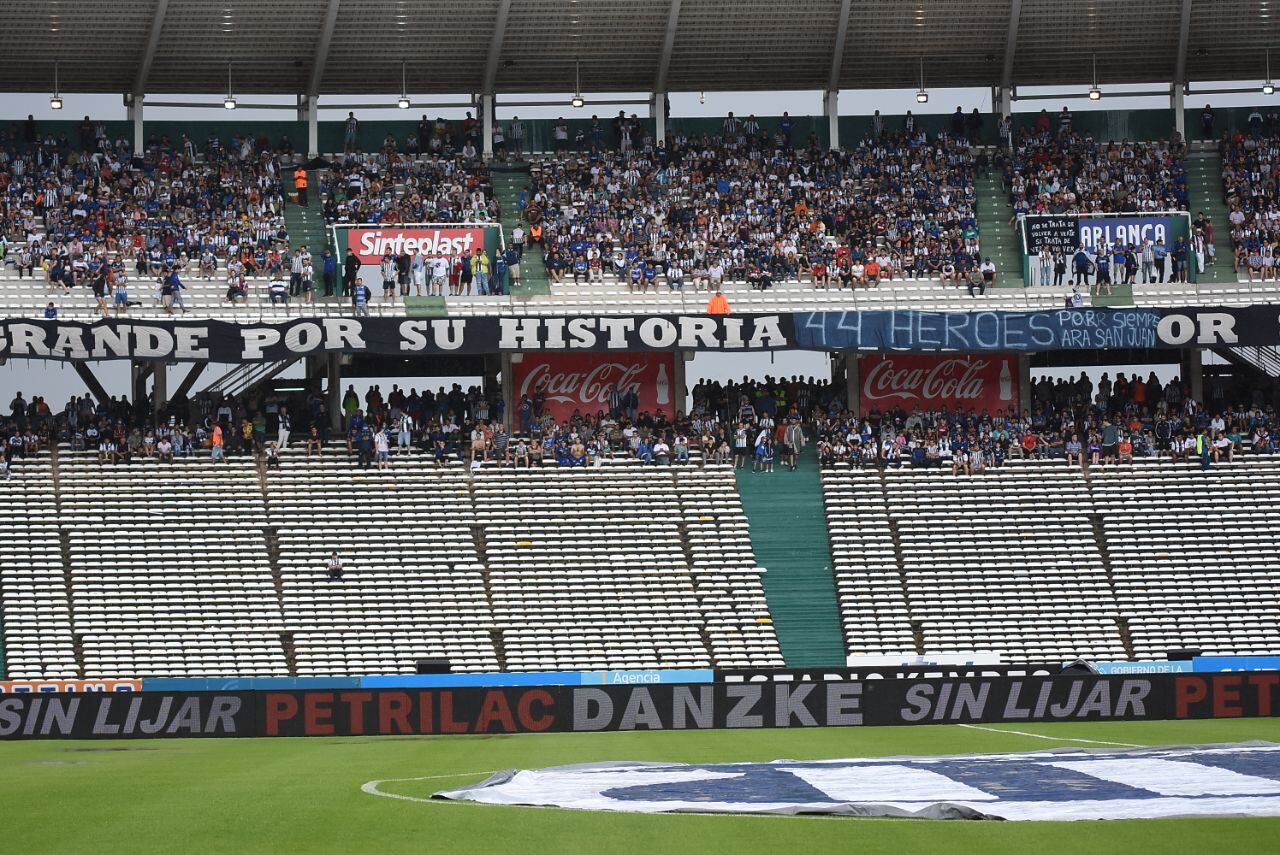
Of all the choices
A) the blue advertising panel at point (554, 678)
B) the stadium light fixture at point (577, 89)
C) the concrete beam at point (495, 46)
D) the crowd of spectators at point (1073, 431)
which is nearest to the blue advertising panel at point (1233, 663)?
the crowd of spectators at point (1073, 431)

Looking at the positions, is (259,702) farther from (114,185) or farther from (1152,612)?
(114,185)

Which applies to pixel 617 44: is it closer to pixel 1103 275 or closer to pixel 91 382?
pixel 1103 275

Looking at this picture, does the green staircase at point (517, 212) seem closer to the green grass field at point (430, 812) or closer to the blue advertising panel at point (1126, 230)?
the blue advertising panel at point (1126, 230)

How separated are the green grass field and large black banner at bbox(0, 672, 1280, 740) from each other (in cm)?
201

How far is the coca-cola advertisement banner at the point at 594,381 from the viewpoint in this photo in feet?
157

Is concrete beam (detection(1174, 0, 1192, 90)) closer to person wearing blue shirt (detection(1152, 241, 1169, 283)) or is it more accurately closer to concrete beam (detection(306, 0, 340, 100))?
person wearing blue shirt (detection(1152, 241, 1169, 283))

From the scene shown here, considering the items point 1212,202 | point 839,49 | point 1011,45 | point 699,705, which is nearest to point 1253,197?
point 1212,202

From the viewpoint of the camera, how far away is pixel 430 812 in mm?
15453

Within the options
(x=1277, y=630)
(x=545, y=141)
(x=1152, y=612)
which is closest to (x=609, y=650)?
(x=1152, y=612)

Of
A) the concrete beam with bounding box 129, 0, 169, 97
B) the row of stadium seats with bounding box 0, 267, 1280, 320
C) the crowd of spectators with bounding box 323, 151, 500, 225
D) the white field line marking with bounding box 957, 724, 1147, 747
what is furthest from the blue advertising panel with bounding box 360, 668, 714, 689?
the concrete beam with bounding box 129, 0, 169, 97

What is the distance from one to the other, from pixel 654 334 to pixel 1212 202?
60.5 ft

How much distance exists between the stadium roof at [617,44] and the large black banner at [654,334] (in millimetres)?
10175

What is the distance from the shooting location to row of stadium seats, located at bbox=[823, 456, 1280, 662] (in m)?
39.7

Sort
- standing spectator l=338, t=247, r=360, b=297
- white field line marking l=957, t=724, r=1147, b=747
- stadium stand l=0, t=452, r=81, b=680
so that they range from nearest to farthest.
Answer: white field line marking l=957, t=724, r=1147, b=747 < stadium stand l=0, t=452, r=81, b=680 < standing spectator l=338, t=247, r=360, b=297
